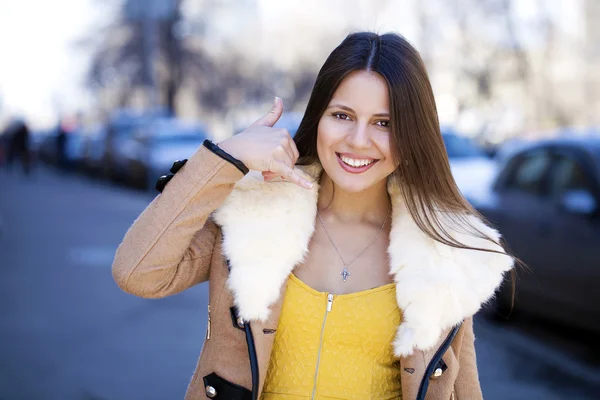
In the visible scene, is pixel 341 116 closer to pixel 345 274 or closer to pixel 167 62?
pixel 345 274

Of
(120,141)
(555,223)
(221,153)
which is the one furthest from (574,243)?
(120,141)

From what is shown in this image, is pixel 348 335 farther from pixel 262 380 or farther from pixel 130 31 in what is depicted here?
pixel 130 31

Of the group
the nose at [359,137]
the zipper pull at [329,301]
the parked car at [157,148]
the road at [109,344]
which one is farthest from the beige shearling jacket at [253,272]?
the parked car at [157,148]

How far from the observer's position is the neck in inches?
107

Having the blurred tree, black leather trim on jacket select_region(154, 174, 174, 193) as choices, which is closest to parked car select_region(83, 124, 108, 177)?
the blurred tree

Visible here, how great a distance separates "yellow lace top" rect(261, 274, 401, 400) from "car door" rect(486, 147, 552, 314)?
13.9ft

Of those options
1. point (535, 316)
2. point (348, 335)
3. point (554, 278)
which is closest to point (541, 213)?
point (554, 278)

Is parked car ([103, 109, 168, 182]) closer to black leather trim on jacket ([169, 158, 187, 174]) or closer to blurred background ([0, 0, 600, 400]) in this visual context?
blurred background ([0, 0, 600, 400])

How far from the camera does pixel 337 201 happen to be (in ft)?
8.95

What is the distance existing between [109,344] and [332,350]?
13.1 ft

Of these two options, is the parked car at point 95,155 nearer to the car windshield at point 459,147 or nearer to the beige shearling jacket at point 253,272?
the car windshield at point 459,147

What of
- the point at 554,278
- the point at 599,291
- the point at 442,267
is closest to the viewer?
the point at 442,267

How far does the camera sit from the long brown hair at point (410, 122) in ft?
7.88

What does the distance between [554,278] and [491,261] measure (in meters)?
3.99
